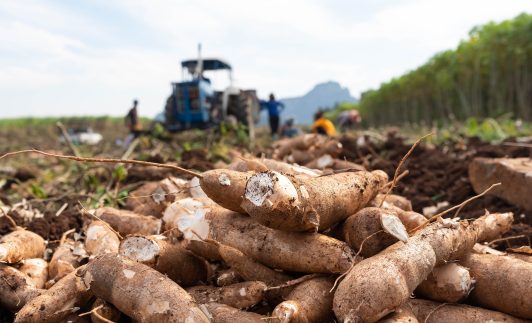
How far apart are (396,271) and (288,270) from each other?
570 mm

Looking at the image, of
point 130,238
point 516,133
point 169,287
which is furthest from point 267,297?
point 516,133

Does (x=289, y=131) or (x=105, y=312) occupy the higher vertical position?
(x=289, y=131)

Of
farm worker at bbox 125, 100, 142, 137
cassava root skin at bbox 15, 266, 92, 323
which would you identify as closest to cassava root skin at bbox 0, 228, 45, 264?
cassava root skin at bbox 15, 266, 92, 323

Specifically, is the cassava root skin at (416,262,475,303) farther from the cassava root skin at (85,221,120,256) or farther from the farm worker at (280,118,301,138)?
the farm worker at (280,118,301,138)

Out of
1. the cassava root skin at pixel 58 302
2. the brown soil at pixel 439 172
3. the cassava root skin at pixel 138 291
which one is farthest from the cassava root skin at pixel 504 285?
the cassava root skin at pixel 58 302

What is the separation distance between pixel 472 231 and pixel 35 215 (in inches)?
149

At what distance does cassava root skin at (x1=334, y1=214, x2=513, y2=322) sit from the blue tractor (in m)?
10.9

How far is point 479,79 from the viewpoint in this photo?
2842cm

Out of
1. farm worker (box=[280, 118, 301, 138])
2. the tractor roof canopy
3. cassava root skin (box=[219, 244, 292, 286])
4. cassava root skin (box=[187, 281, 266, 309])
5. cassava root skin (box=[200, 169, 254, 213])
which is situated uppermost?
the tractor roof canopy

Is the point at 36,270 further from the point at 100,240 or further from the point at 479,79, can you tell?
the point at 479,79

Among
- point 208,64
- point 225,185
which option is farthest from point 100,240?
point 208,64

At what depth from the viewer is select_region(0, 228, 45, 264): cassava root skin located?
2801 millimetres

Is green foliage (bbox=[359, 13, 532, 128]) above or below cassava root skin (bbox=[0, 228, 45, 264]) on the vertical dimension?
above

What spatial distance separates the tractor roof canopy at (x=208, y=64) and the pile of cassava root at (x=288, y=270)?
1173 cm
